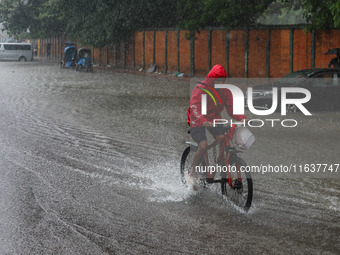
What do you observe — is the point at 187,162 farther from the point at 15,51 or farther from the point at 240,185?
the point at 15,51

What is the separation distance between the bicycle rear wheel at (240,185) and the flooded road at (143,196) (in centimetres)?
14

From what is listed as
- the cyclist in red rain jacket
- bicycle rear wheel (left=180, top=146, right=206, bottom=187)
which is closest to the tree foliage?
bicycle rear wheel (left=180, top=146, right=206, bottom=187)

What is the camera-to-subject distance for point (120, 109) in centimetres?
1852

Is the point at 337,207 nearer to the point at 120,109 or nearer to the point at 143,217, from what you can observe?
the point at 143,217

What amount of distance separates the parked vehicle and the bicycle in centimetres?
1036

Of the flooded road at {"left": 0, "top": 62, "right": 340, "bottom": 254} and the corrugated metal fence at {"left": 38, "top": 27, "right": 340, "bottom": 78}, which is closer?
the flooded road at {"left": 0, "top": 62, "right": 340, "bottom": 254}

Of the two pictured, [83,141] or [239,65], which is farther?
[239,65]

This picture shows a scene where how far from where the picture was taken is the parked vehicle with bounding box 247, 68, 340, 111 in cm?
1814

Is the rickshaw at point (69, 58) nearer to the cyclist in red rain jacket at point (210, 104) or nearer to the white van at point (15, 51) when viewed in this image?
the white van at point (15, 51)

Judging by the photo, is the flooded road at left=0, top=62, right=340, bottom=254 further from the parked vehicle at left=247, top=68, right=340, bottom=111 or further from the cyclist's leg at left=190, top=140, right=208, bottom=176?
the parked vehicle at left=247, top=68, right=340, bottom=111

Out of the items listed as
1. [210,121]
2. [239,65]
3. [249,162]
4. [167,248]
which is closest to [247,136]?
[210,121]

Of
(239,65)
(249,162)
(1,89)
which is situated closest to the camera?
(249,162)

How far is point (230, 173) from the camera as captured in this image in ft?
24.6

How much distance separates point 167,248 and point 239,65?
26.3m
